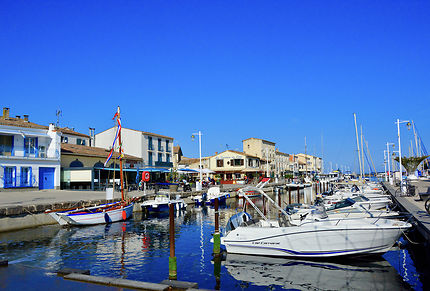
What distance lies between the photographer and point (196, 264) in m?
14.7

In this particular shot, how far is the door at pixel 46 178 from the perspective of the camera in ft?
124

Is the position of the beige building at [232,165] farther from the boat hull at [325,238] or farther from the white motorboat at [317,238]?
the boat hull at [325,238]

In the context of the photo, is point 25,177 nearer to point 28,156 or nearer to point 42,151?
point 28,156

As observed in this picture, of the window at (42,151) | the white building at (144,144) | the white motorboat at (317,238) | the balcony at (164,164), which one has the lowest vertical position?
the white motorboat at (317,238)

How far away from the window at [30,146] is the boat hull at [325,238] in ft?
101

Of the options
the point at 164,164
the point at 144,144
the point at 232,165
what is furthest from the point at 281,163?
the point at 144,144

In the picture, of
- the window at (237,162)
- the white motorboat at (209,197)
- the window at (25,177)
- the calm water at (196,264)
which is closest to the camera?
the calm water at (196,264)

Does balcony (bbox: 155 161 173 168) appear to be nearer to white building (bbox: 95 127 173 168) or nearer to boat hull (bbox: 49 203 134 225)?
white building (bbox: 95 127 173 168)

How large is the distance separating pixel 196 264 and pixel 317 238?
5220 mm

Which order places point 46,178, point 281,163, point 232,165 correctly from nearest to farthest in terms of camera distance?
point 46,178 < point 232,165 < point 281,163

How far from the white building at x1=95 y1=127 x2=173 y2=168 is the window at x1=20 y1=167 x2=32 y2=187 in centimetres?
2166

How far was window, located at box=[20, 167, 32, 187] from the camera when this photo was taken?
35844 mm

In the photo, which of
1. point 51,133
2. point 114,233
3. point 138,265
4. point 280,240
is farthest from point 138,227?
point 51,133

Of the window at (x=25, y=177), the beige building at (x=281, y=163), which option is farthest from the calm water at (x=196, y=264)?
the beige building at (x=281, y=163)
